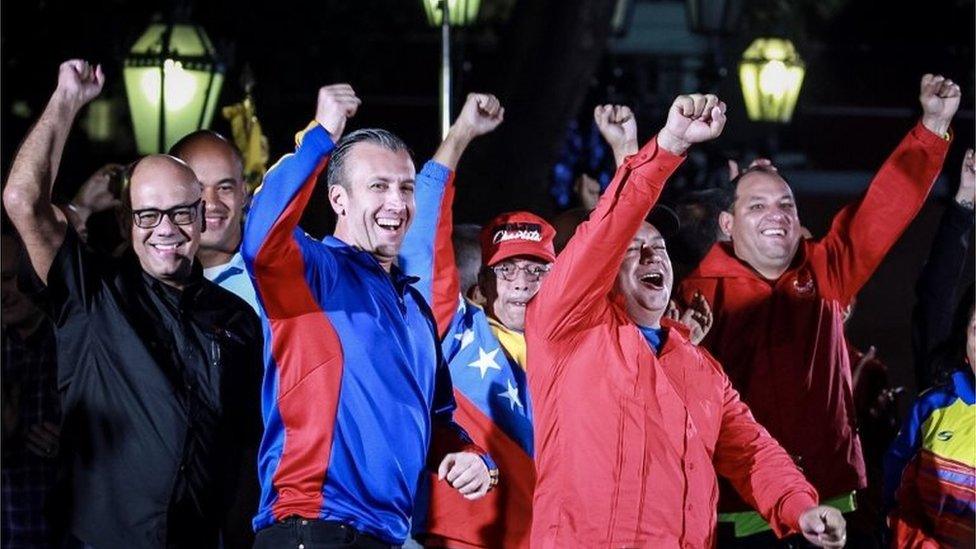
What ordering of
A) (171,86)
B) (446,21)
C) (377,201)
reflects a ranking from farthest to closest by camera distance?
(171,86) < (446,21) < (377,201)

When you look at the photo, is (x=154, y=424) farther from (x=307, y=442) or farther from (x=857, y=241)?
(x=857, y=241)

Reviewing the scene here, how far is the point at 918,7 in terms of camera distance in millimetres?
25406

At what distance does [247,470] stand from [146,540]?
62 cm

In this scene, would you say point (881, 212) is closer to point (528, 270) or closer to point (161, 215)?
point (528, 270)

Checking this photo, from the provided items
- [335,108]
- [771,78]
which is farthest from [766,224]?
[771,78]

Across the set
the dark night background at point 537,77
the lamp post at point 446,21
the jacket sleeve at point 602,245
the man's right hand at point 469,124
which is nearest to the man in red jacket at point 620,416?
the jacket sleeve at point 602,245

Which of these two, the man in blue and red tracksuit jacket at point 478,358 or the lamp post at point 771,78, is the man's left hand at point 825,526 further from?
the lamp post at point 771,78

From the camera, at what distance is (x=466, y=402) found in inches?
294

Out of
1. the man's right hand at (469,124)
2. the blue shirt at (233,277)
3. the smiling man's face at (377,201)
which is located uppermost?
the man's right hand at (469,124)

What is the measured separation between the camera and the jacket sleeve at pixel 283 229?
19.2 ft

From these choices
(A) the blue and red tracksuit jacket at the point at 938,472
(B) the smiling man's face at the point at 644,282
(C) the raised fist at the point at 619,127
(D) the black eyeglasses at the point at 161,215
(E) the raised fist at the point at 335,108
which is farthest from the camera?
(A) the blue and red tracksuit jacket at the point at 938,472

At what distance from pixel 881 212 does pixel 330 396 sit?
10.1 ft

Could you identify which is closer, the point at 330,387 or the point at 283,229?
the point at 283,229

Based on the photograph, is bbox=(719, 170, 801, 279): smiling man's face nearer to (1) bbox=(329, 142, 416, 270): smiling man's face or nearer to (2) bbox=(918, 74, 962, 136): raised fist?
(2) bbox=(918, 74, 962, 136): raised fist
